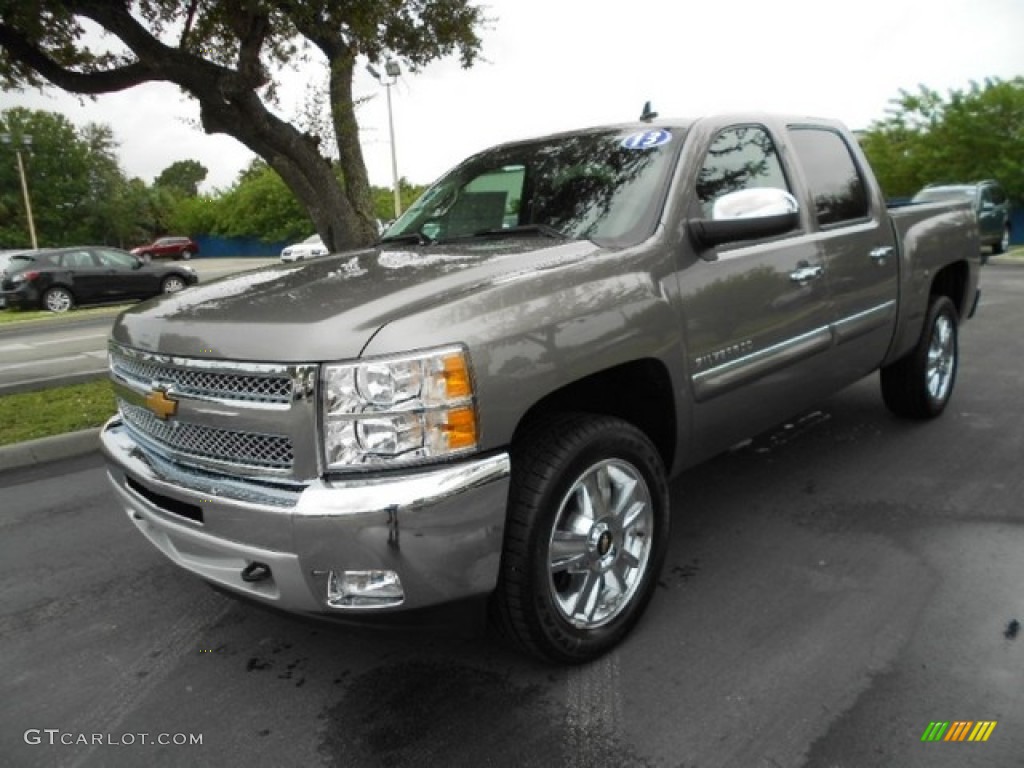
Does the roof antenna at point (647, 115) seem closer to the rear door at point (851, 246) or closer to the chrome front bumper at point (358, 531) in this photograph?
the rear door at point (851, 246)

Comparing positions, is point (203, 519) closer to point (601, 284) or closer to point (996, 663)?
point (601, 284)

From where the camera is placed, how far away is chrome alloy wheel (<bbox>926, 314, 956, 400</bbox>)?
16.8 feet

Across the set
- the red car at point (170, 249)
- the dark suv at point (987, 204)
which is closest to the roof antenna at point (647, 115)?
the dark suv at point (987, 204)

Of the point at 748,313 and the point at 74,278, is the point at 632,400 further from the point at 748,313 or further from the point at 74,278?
the point at 74,278

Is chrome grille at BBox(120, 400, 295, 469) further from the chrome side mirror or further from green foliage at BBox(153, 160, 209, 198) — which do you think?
green foliage at BBox(153, 160, 209, 198)

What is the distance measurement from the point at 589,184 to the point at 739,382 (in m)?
1.03

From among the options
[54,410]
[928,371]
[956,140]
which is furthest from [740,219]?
[956,140]

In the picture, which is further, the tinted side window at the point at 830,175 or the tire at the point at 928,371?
the tire at the point at 928,371

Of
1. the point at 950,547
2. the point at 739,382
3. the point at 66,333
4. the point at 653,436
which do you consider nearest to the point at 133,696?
the point at 653,436

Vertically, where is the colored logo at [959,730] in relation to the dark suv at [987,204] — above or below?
below

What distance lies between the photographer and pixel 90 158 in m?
61.1

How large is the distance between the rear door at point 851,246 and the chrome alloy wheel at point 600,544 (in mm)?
1694

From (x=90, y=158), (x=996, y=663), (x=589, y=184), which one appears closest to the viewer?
(x=996, y=663)

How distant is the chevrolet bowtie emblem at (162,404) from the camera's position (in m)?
2.51
